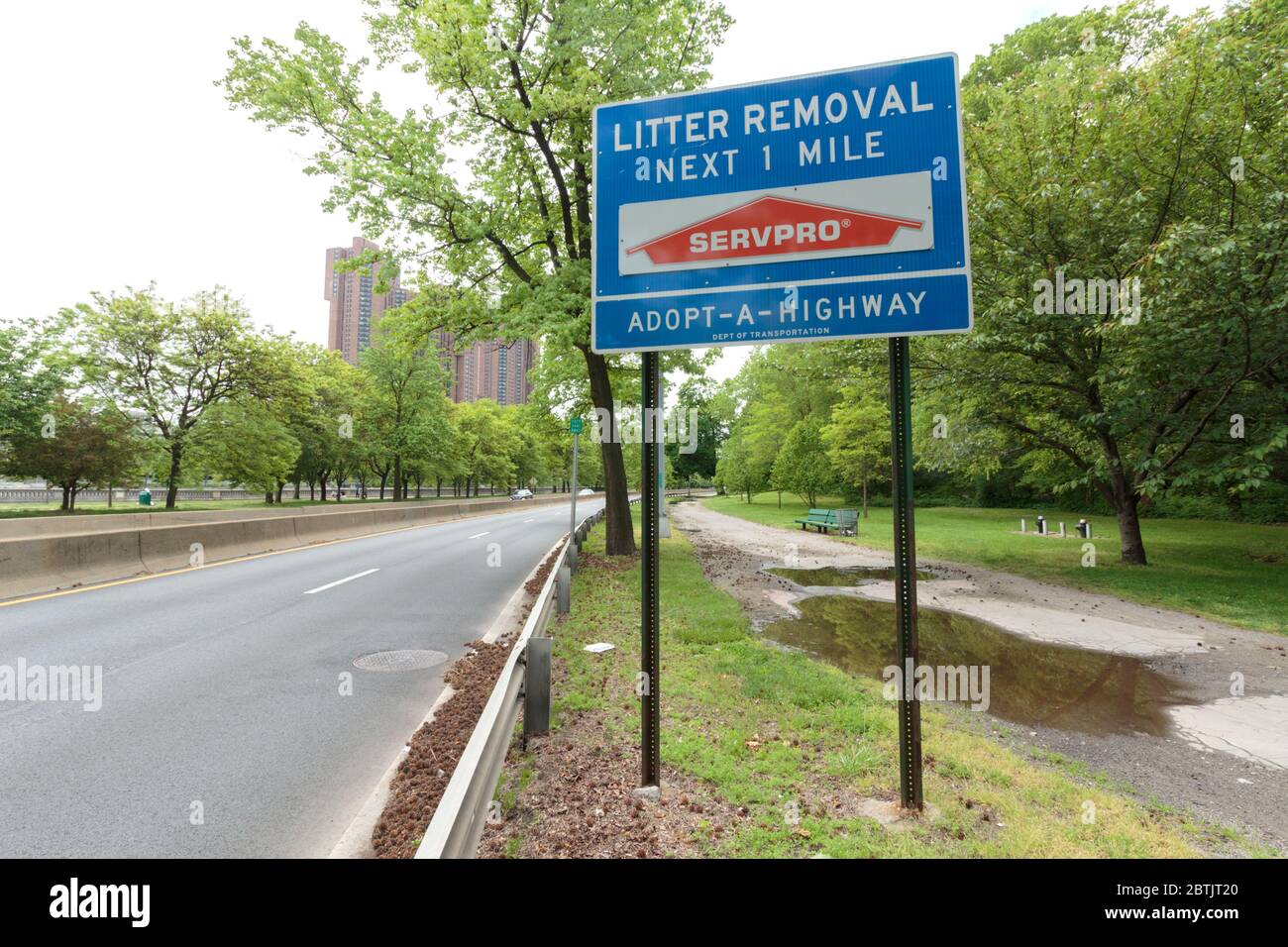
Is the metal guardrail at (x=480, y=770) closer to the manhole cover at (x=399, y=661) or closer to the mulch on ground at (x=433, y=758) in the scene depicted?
the mulch on ground at (x=433, y=758)

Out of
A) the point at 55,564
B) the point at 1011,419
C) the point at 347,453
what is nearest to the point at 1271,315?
the point at 1011,419

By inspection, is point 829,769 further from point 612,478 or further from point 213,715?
point 612,478

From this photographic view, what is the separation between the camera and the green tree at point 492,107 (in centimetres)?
1205

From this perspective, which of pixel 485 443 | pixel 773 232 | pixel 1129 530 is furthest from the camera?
pixel 485 443

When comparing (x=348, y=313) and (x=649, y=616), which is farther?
(x=348, y=313)

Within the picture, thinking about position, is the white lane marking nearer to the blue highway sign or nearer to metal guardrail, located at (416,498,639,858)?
metal guardrail, located at (416,498,639,858)

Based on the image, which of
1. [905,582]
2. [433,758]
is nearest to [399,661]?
[433,758]

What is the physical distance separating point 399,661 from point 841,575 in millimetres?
9800

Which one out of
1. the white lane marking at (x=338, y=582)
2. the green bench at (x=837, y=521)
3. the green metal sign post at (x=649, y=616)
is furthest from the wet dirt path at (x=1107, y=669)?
the green bench at (x=837, y=521)

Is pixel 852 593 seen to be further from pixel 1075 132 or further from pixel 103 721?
pixel 1075 132

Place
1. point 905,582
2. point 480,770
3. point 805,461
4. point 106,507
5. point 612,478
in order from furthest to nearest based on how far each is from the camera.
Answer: point 805,461 < point 106,507 < point 612,478 < point 905,582 < point 480,770

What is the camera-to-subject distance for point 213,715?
4.92 metres

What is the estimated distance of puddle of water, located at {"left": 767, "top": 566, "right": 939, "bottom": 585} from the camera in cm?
1248
